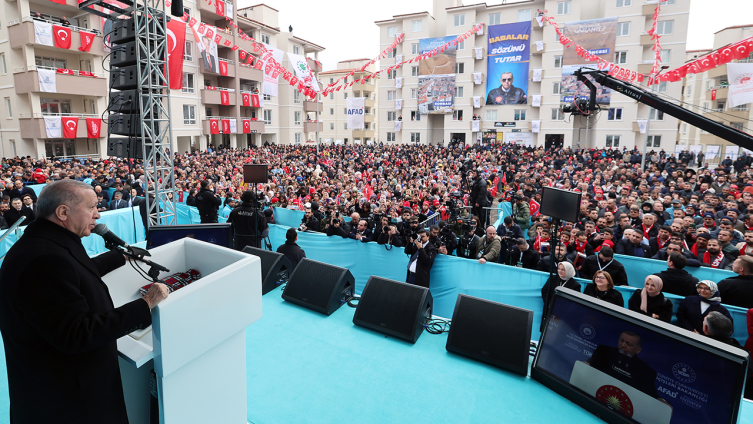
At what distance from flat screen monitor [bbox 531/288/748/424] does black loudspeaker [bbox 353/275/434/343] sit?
1201 millimetres

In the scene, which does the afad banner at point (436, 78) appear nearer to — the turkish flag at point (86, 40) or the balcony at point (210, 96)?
the balcony at point (210, 96)

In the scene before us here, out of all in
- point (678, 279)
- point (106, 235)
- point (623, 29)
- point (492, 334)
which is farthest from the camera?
point (623, 29)

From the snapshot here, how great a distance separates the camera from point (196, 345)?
200 centimetres

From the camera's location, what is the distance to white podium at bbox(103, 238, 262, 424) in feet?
6.14

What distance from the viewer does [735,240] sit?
7.03m

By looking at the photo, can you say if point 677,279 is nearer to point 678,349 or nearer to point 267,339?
point 678,349

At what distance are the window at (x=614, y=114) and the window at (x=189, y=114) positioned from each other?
3568 centimetres

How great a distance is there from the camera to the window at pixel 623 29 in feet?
108

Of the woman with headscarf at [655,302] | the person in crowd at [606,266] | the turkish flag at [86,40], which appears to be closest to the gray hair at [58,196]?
the woman with headscarf at [655,302]

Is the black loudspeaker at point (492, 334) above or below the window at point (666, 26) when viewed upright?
below

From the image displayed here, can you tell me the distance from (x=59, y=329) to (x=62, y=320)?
38 millimetres

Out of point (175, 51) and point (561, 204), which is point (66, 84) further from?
point (561, 204)

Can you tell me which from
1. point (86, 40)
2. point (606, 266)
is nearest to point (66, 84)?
point (86, 40)

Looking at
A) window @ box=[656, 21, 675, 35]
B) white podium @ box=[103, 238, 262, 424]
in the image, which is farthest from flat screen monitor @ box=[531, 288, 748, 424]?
→ window @ box=[656, 21, 675, 35]
